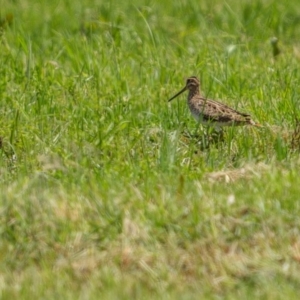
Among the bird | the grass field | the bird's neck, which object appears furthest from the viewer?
the bird's neck

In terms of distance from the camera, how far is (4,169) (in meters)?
7.45

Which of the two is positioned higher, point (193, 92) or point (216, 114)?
point (216, 114)

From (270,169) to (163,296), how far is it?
5.46 ft

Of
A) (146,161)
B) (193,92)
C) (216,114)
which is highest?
(146,161)

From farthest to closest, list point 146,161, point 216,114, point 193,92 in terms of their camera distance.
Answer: point 193,92, point 216,114, point 146,161

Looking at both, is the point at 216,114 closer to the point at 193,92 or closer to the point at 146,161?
the point at 193,92

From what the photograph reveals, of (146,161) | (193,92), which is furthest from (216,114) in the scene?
(146,161)

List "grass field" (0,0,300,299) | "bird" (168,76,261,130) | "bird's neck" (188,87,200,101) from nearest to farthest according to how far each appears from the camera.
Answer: "grass field" (0,0,300,299), "bird" (168,76,261,130), "bird's neck" (188,87,200,101)

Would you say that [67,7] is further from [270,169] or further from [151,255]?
[151,255]

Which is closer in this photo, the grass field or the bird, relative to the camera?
the grass field

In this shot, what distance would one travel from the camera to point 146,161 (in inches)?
290

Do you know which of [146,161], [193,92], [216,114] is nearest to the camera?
[146,161]

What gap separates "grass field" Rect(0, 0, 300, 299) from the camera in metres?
5.86

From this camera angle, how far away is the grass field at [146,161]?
5.86 meters
